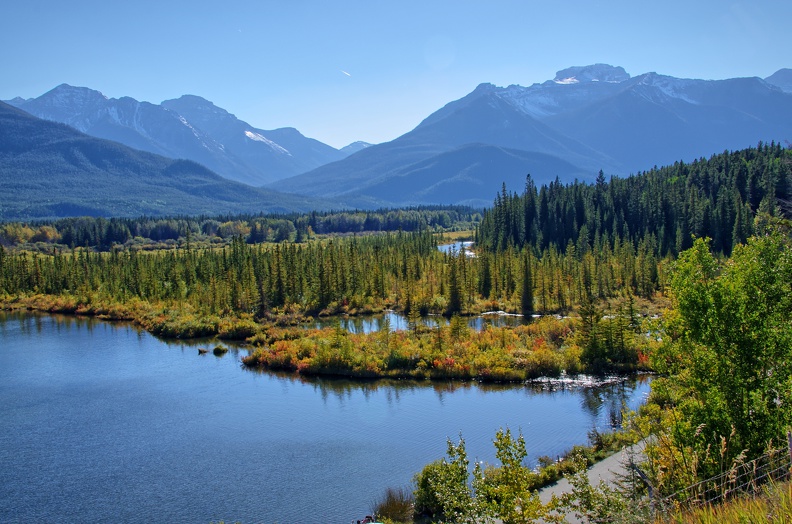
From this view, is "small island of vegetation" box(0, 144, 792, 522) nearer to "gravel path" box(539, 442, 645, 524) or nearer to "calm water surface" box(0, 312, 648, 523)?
"gravel path" box(539, 442, 645, 524)

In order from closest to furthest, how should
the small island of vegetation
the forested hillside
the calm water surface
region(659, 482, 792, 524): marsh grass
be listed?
region(659, 482, 792, 524): marsh grass
the small island of vegetation
the calm water surface
the forested hillside

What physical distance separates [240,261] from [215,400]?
59501 mm

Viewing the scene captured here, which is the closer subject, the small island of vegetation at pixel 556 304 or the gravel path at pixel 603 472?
the small island of vegetation at pixel 556 304

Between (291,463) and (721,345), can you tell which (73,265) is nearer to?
(291,463)

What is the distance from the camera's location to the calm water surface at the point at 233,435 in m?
→ 29.9

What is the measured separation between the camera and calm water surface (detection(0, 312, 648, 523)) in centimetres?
2992

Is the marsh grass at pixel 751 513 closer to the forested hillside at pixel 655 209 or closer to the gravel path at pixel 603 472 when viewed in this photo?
the gravel path at pixel 603 472

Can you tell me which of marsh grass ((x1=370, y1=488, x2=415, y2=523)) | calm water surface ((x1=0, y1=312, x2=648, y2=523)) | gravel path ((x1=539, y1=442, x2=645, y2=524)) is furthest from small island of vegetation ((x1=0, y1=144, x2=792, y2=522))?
calm water surface ((x1=0, y1=312, x2=648, y2=523))

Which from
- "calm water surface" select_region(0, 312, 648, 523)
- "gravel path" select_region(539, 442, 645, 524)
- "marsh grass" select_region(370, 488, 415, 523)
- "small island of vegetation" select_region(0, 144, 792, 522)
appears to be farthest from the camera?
"calm water surface" select_region(0, 312, 648, 523)

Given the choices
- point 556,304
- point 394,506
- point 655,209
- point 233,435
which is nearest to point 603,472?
point 394,506

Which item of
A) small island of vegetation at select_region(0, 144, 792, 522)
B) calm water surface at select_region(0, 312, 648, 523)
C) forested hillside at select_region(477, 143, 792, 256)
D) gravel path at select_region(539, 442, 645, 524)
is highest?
forested hillside at select_region(477, 143, 792, 256)

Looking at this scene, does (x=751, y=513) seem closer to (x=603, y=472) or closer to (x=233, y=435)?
(x=603, y=472)

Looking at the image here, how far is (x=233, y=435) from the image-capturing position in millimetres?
39344

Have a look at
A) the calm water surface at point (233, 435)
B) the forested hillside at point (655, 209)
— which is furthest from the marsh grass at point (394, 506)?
the forested hillside at point (655, 209)
